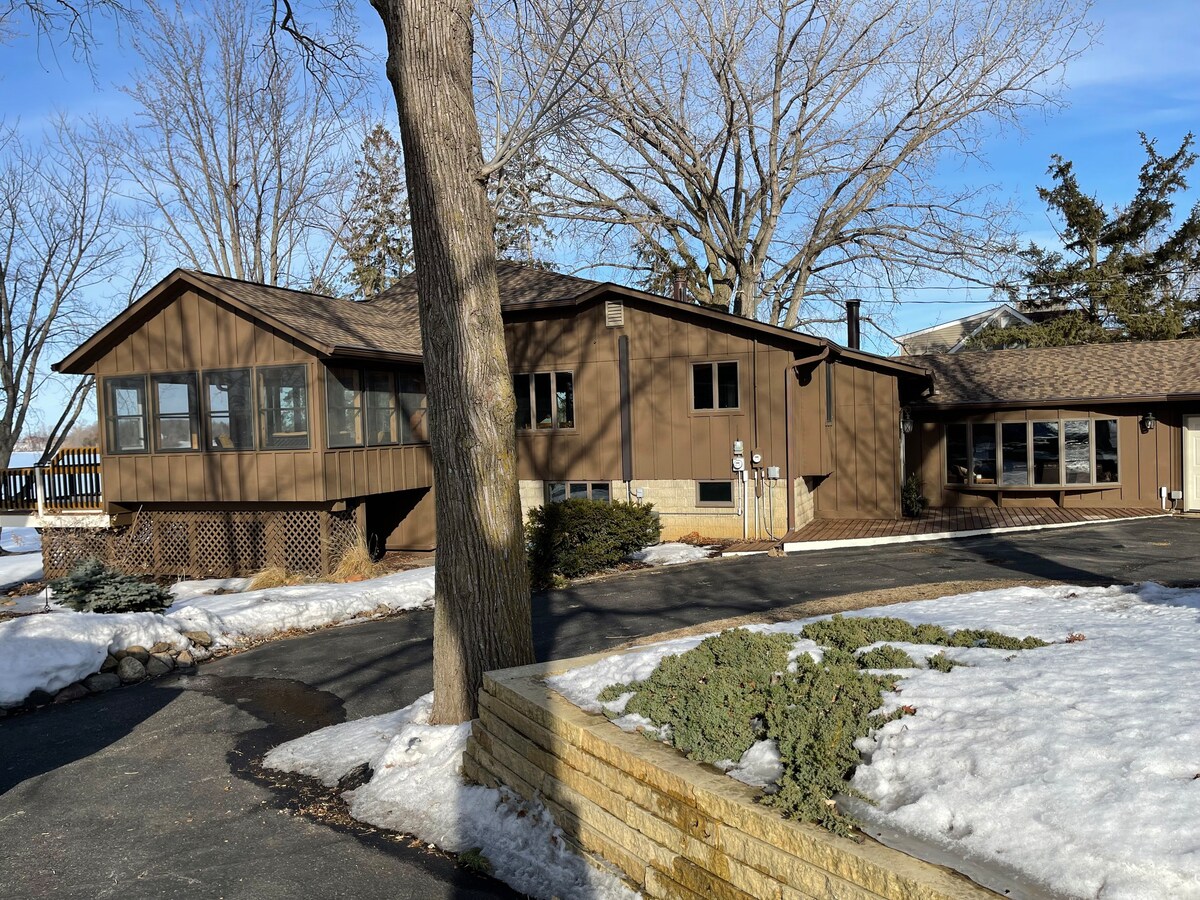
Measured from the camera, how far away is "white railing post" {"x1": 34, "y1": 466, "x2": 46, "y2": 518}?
1800cm

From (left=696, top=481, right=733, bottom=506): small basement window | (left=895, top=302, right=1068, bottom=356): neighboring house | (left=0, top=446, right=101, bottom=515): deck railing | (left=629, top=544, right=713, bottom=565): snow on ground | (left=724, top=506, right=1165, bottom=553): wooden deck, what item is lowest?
(left=629, top=544, right=713, bottom=565): snow on ground

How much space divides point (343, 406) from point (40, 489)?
6574 mm

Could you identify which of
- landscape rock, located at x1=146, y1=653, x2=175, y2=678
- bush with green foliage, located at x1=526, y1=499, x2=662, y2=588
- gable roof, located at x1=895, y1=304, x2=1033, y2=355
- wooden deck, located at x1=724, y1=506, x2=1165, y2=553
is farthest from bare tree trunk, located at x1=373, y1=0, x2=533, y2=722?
gable roof, located at x1=895, y1=304, x2=1033, y2=355

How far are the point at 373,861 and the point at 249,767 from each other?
7.25 ft

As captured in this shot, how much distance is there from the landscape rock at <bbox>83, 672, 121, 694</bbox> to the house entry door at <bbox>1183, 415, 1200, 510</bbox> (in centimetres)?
1941

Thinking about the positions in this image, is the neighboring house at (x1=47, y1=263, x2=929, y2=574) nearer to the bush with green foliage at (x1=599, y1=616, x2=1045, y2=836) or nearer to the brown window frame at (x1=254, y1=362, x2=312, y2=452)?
the brown window frame at (x1=254, y1=362, x2=312, y2=452)

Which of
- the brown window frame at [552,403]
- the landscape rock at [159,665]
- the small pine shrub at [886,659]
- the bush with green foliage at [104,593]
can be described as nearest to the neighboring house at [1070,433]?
the brown window frame at [552,403]

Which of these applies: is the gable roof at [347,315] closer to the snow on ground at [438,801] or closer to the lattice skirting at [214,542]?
the lattice skirting at [214,542]

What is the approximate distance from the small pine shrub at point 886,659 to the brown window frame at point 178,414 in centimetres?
1507

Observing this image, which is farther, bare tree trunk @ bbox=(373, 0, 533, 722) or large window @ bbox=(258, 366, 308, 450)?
large window @ bbox=(258, 366, 308, 450)

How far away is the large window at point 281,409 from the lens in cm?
1653

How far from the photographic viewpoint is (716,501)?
17875 millimetres

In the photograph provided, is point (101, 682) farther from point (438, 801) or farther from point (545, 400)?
point (545, 400)

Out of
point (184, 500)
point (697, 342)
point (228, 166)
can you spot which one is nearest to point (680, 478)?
→ point (697, 342)
